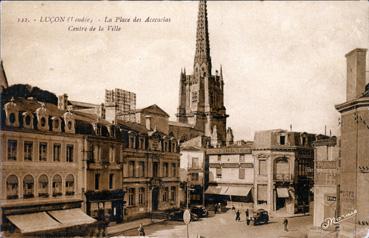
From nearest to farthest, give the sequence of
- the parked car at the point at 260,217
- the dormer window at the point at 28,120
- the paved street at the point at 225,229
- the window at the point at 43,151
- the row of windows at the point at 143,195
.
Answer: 1. the dormer window at the point at 28,120
2. the window at the point at 43,151
3. the paved street at the point at 225,229
4. the parked car at the point at 260,217
5. the row of windows at the point at 143,195

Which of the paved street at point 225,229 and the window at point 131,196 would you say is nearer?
the paved street at point 225,229

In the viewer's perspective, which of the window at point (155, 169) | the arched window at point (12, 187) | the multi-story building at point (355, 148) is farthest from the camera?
the window at point (155, 169)

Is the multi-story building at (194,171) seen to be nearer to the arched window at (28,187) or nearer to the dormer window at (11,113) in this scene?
the arched window at (28,187)

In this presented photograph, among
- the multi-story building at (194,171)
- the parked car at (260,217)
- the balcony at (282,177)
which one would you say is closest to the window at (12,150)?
the multi-story building at (194,171)

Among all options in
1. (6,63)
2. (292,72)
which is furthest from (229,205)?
(6,63)

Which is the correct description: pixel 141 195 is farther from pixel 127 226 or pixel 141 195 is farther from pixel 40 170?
pixel 40 170
